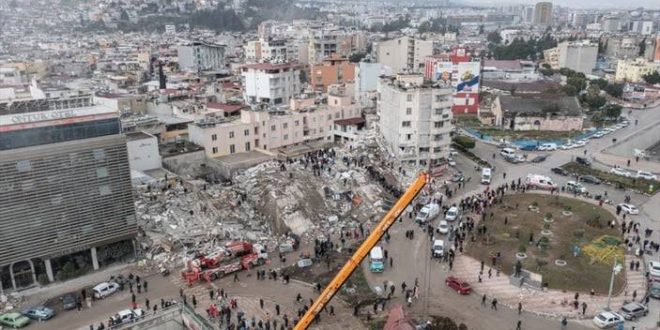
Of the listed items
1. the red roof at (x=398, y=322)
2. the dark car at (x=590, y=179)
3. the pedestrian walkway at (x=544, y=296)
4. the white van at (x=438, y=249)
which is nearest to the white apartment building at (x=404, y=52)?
the dark car at (x=590, y=179)

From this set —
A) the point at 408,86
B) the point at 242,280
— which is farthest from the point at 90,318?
the point at 408,86

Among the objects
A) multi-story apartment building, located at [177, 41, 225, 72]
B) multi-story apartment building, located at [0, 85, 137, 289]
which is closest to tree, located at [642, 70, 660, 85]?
multi-story apartment building, located at [177, 41, 225, 72]

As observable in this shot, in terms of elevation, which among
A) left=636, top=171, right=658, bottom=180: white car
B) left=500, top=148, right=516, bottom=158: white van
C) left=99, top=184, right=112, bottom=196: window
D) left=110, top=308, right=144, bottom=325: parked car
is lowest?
left=110, top=308, right=144, bottom=325: parked car

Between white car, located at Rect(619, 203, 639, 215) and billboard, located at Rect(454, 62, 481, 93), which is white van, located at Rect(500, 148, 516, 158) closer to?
white car, located at Rect(619, 203, 639, 215)

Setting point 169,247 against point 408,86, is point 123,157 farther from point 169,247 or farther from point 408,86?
point 408,86

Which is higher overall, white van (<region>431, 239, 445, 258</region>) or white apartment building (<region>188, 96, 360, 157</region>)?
white apartment building (<region>188, 96, 360, 157</region>)

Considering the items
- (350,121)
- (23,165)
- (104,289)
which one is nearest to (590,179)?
(350,121)

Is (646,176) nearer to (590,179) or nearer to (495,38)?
(590,179)
